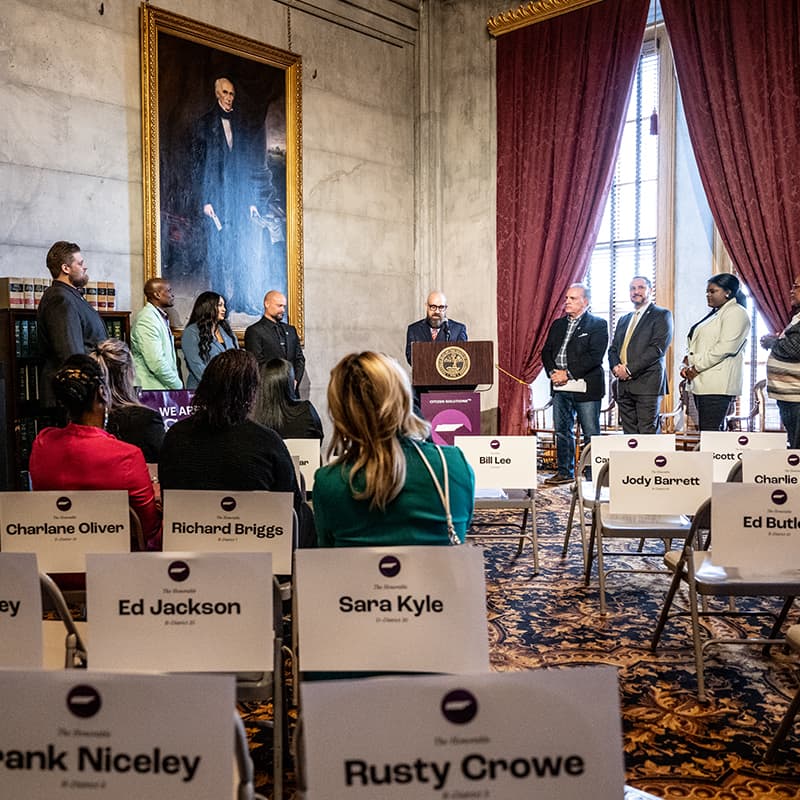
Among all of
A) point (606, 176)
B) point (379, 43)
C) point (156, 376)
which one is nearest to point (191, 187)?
point (156, 376)

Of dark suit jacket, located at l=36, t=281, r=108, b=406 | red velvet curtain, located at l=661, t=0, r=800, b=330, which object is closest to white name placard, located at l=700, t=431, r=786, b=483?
red velvet curtain, located at l=661, t=0, r=800, b=330

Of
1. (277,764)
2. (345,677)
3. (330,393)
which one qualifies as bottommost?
(277,764)

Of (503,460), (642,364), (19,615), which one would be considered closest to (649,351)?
(642,364)

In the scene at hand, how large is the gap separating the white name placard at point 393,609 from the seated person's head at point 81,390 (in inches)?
58.0

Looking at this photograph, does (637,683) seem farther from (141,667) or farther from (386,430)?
(141,667)

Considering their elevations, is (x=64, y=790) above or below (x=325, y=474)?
below

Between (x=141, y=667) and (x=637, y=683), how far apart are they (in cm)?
200

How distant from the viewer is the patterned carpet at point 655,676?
2443mm

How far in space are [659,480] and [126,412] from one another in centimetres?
228

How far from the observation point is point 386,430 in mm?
2127

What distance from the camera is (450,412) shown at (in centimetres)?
696

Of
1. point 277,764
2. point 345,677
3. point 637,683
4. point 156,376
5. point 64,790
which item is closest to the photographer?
point 64,790

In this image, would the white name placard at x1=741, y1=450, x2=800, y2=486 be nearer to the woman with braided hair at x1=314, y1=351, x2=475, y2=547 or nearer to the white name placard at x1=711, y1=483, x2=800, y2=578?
the white name placard at x1=711, y1=483, x2=800, y2=578

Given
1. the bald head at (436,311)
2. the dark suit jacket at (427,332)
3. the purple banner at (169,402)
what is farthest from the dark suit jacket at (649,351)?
the purple banner at (169,402)
